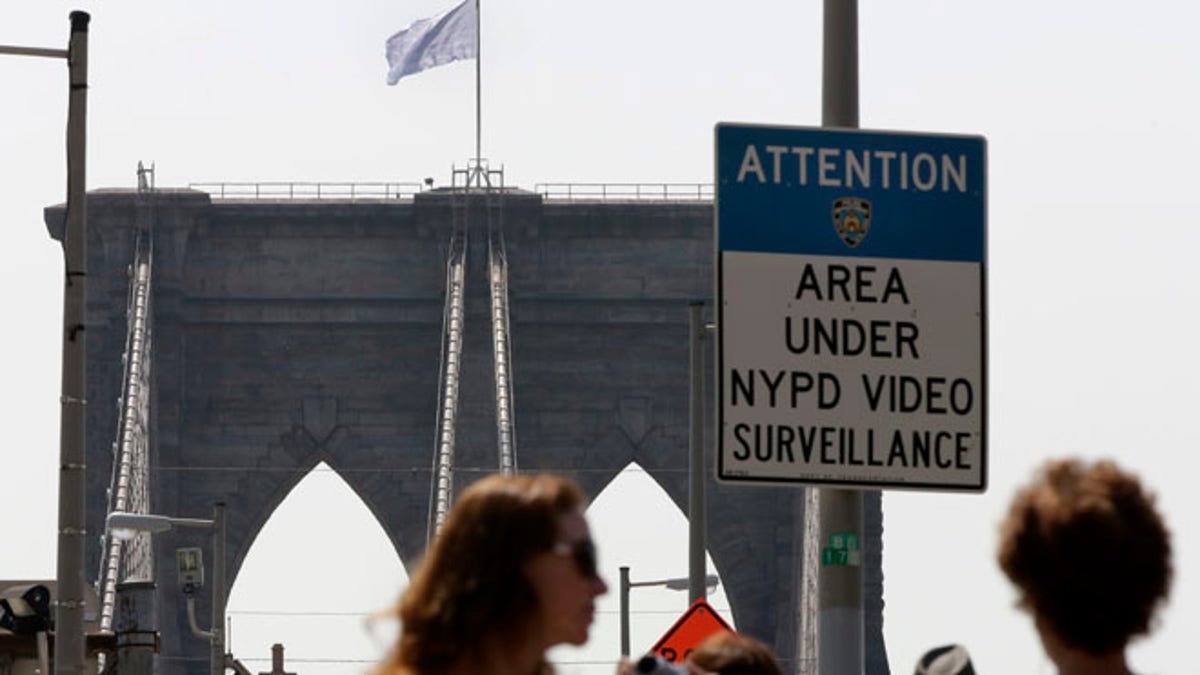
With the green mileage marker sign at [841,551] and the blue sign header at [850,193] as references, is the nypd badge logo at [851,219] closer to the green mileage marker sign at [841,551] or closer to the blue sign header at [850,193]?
the blue sign header at [850,193]

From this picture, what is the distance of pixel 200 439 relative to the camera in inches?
3573

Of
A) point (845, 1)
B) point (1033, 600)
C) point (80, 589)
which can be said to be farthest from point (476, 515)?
point (80, 589)

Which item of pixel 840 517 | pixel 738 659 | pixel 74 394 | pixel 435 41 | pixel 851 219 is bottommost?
pixel 738 659

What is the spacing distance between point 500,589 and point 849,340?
213 inches

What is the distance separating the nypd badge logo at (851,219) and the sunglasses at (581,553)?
18.3ft

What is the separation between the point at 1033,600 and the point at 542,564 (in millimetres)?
900

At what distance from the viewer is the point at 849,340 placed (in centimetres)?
1127

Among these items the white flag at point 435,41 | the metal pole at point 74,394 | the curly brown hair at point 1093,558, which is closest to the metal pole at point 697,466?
the metal pole at point 74,394

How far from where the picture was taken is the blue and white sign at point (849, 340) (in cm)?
1130

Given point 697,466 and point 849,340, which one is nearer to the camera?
point 849,340

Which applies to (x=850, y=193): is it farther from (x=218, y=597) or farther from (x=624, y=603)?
(x=624, y=603)

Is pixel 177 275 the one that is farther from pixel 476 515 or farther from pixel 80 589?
pixel 476 515

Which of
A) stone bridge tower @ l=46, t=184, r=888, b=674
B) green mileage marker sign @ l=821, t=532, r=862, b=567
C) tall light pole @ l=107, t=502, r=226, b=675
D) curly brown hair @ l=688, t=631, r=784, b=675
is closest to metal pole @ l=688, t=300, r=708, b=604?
tall light pole @ l=107, t=502, r=226, b=675

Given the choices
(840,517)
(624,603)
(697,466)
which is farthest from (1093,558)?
(624,603)
